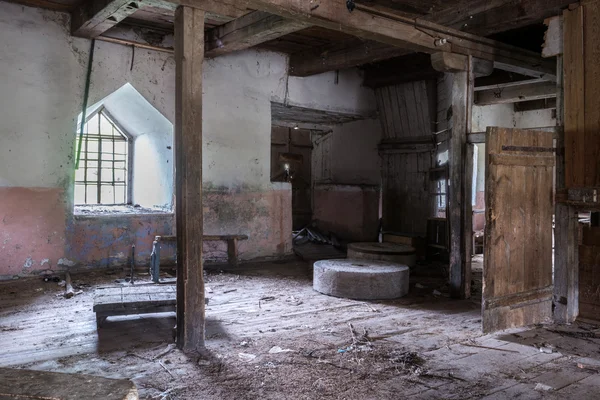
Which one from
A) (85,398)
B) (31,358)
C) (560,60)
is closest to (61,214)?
(31,358)

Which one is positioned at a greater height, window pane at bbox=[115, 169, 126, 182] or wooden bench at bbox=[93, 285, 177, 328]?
window pane at bbox=[115, 169, 126, 182]

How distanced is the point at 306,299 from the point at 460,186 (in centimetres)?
249

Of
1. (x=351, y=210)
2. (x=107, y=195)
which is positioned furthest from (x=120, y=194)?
(x=351, y=210)

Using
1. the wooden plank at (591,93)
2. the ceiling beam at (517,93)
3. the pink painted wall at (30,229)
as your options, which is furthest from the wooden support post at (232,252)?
the ceiling beam at (517,93)

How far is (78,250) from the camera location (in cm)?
705

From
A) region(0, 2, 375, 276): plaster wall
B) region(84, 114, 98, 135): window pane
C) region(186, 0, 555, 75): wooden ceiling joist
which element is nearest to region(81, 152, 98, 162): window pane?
region(84, 114, 98, 135): window pane

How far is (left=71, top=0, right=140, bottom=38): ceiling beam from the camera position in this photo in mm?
5634

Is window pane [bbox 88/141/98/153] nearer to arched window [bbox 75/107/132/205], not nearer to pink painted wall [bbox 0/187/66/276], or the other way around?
arched window [bbox 75/107/132/205]

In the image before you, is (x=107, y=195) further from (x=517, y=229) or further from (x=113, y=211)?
(x=517, y=229)

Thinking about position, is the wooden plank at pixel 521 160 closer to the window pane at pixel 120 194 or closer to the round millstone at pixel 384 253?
the round millstone at pixel 384 253

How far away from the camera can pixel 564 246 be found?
5.33 meters

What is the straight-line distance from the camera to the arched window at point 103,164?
8.49 metres

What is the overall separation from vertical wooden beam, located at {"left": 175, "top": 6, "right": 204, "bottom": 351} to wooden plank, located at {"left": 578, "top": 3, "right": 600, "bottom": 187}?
3.98 metres

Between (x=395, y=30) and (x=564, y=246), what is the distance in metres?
3.00
